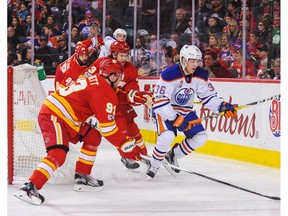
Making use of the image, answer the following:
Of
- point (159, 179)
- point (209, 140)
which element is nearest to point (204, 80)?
point (159, 179)

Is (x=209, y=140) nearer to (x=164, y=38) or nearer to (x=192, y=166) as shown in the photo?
(x=192, y=166)

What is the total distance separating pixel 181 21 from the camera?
23.6 feet

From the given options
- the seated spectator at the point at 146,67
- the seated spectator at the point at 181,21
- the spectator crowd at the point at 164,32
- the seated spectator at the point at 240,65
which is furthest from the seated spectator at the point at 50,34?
the seated spectator at the point at 240,65

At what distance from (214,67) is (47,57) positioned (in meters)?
2.28

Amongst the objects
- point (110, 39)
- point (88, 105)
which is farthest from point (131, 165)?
point (88, 105)

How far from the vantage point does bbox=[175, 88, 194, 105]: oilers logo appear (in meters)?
4.86

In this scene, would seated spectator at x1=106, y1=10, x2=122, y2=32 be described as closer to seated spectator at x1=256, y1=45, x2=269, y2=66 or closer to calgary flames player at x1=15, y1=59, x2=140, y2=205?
seated spectator at x1=256, y1=45, x2=269, y2=66

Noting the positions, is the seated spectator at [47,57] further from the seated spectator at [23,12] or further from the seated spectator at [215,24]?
the seated spectator at [215,24]

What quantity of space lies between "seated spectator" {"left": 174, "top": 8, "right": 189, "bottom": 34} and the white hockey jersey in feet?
7.53

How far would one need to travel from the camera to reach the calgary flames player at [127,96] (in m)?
4.98

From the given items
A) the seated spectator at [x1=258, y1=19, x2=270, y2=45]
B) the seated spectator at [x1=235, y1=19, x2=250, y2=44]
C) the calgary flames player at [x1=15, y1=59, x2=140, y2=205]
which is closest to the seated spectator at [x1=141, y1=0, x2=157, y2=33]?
the seated spectator at [x1=235, y1=19, x2=250, y2=44]

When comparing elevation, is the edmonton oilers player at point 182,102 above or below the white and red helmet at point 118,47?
below

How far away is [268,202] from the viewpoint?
3895mm

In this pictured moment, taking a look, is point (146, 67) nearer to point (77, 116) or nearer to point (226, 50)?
point (226, 50)
